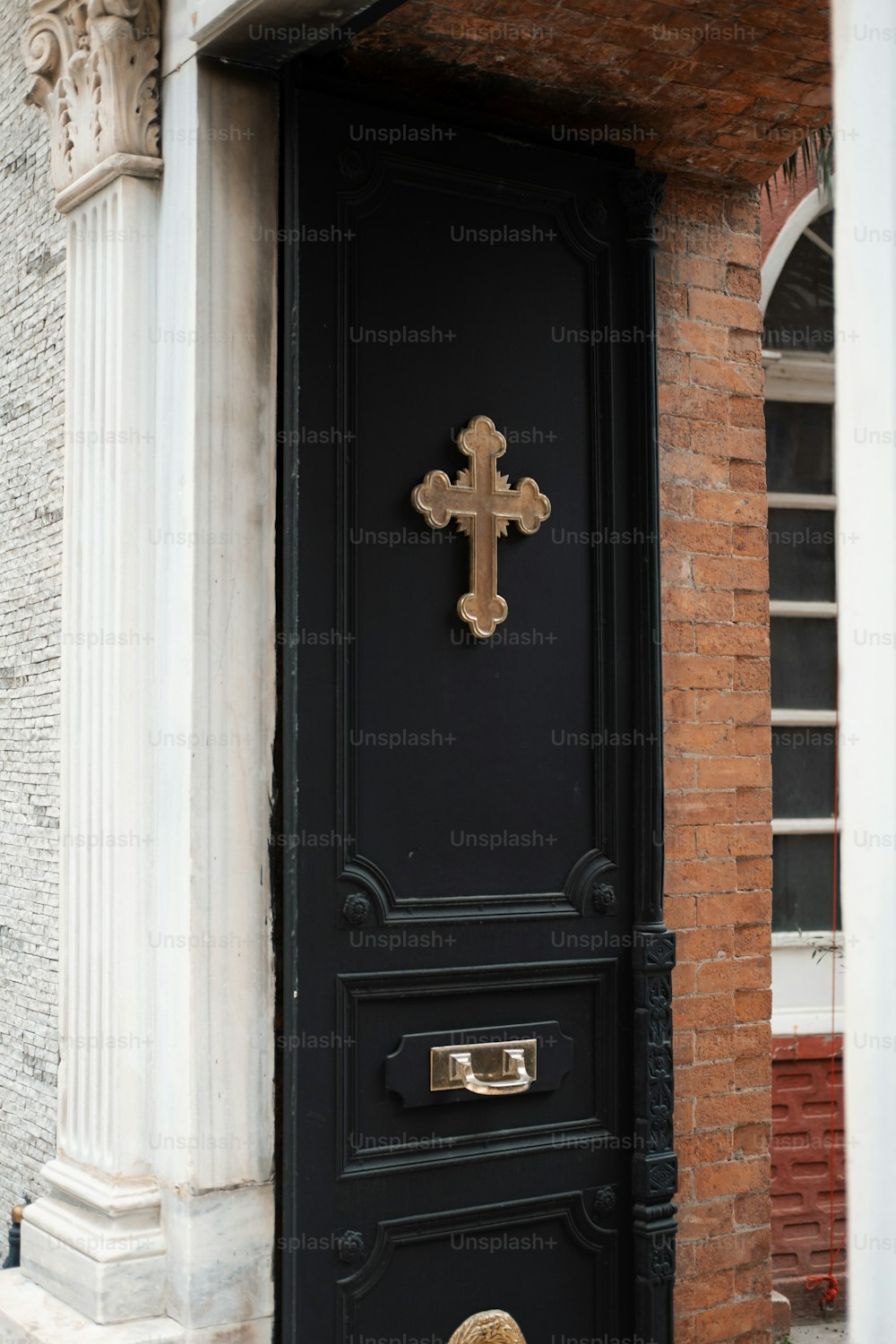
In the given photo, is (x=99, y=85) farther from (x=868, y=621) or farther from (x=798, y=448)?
(x=798, y=448)

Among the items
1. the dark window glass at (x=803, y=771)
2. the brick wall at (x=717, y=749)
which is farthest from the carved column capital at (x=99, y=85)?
the dark window glass at (x=803, y=771)

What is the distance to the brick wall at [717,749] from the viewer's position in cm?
427

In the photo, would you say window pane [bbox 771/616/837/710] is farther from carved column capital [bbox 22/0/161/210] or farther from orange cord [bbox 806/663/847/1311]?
carved column capital [bbox 22/0/161/210]

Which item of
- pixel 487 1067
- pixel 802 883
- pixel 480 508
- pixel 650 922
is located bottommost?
pixel 487 1067

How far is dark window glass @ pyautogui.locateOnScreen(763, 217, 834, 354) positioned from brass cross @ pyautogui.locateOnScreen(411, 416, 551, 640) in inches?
130

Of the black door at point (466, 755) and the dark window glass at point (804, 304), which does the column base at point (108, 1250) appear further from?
the dark window glass at point (804, 304)

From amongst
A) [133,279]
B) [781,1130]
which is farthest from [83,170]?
[781,1130]

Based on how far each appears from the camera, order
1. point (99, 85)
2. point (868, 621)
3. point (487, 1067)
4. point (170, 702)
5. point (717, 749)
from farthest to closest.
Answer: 1. point (717, 749)
2. point (487, 1067)
3. point (99, 85)
4. point (170, 702)
5. point (868, 621)

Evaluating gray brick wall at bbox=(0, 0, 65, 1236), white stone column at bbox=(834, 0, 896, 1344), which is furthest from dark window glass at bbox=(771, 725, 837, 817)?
white stone column at bbox=(834, 0, 896, 1344)

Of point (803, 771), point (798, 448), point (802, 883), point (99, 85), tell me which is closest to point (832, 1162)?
point (802, 883)

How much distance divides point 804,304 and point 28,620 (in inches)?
164

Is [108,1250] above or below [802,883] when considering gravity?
below

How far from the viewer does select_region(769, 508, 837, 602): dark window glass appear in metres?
6.70

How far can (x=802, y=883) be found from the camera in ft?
21.8
